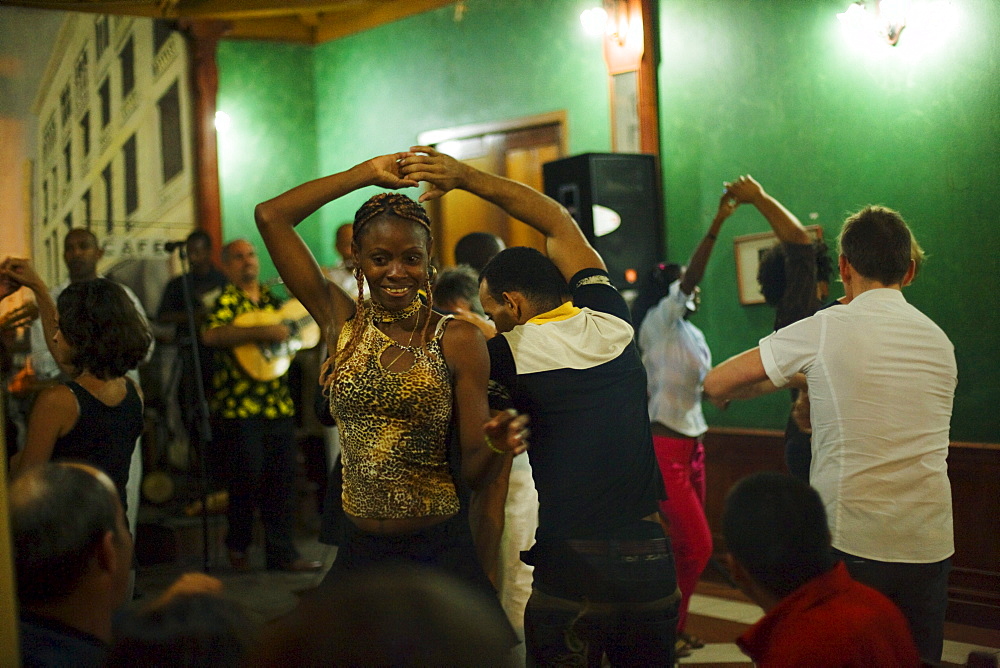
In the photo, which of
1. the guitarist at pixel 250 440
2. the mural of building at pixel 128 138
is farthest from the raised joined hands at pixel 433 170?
the mural of building at pixel 128 138

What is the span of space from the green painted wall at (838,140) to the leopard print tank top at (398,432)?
2131 millimetres

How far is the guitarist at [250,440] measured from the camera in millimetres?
4652

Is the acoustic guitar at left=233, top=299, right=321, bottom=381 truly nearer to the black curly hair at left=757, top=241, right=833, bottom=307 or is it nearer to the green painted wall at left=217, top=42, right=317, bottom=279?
the black curly hair at left=757, top=241, right=833, bottom=307

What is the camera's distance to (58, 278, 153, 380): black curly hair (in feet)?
8.66

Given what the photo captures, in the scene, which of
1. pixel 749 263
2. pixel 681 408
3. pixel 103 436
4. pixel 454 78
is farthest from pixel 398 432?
pixel 454 78

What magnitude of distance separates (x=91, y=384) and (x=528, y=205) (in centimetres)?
130

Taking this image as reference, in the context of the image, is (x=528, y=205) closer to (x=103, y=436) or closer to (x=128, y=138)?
(x=103, y=436)

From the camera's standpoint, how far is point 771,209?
126 inches

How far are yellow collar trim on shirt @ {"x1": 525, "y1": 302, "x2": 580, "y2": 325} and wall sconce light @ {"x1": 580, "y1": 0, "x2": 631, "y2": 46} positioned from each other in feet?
12.0

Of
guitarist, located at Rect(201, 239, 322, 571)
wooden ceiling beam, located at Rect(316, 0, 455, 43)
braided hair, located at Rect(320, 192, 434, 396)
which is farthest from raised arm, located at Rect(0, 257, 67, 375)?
wooden ceiling beam, located at Rect(316, 0, 455, 43)

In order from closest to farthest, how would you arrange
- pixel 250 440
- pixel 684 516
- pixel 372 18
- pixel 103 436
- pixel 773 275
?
pixel 103 436
pixel 773 275
pixel 684 516
pixel 250 440
pixel 372 18

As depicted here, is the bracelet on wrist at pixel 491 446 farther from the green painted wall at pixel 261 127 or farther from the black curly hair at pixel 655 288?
the green painted wall at pixel 261 127

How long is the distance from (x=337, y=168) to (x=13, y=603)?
6440mm

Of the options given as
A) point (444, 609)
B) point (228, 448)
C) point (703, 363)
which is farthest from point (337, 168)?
point (444, 609)
